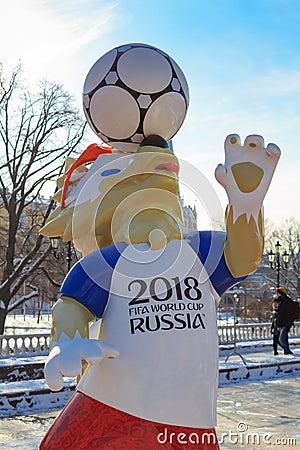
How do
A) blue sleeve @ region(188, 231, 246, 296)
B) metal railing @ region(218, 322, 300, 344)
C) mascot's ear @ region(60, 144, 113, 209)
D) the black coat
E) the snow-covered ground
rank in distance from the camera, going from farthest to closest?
1. the snow-covered ground
2. metal railing @ region(218, 322, 300, 344)
3. the black coat
4. mascot's ear @ region(60, 144, 113, 209)
5. blue sleeve @ region(188, 231, 246, 296)

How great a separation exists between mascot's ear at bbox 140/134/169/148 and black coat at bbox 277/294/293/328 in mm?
10837

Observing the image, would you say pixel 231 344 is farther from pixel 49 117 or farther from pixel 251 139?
pixel 251 139

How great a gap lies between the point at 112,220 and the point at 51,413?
17.5 ft

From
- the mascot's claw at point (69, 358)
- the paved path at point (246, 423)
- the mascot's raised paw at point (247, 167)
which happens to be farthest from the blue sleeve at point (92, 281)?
the paved path at point (246, 423)

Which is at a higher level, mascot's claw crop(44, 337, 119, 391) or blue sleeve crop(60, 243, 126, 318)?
blue sleeve crop(60, 243, 126, 318)

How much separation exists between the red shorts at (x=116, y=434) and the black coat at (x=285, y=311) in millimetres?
11097

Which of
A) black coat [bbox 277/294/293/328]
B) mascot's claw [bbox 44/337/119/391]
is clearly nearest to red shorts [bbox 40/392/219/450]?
mascot's claw [bbox 44/337/119/391]

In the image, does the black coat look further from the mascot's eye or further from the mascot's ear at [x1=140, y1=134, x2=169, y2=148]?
the mascot's eye

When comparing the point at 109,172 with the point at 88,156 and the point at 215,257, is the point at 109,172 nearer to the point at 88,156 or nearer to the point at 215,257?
the point at 88,156

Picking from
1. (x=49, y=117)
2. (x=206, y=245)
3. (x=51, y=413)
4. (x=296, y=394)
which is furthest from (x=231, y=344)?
(x=206, y=245)

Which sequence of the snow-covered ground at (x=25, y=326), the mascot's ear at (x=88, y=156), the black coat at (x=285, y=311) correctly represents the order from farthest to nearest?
the snow-covered ground at (x=25, y=326), the black coat at (x=285, y=311), the mascot's ear at (x=88, y=156)

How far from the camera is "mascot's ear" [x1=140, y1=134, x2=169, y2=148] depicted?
9.91 ft

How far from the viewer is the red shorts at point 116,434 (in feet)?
8.38

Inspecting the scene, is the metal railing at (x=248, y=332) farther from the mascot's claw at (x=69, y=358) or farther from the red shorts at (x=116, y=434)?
the mascot's claw at (x=69, y=358)
